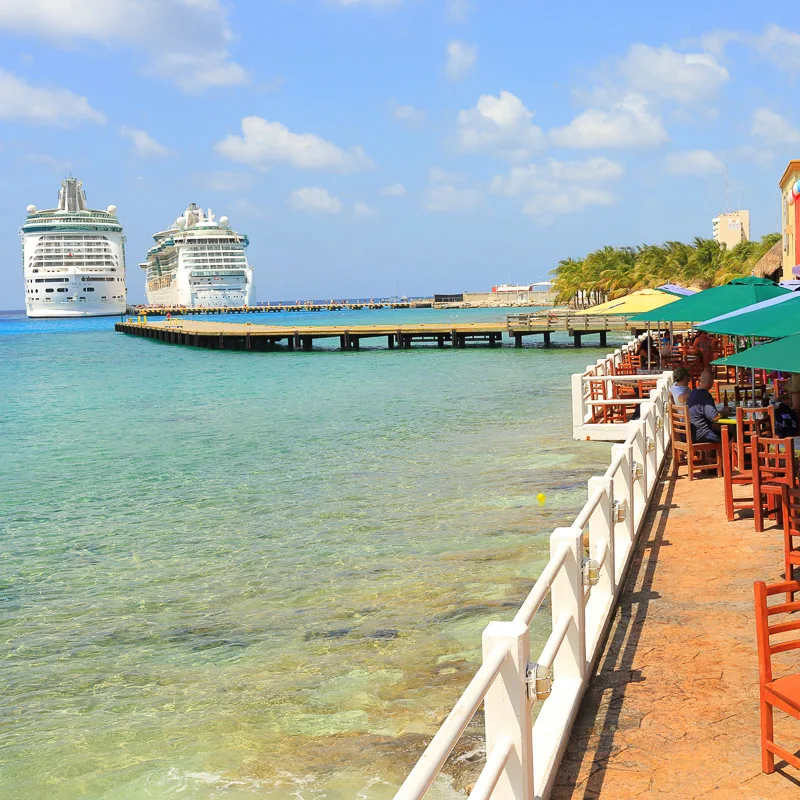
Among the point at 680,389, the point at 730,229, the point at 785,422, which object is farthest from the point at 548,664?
the point at 730,229

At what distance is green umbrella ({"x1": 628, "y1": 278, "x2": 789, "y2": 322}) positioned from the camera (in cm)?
1263

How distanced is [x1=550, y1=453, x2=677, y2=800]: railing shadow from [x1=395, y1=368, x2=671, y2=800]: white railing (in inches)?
2.6

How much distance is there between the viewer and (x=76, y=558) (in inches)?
404

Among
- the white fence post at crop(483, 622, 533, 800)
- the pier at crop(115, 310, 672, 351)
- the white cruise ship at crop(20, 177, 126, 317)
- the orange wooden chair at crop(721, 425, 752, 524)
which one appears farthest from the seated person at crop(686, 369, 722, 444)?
the white cruise ship at crop(20, 177, 126, 317)

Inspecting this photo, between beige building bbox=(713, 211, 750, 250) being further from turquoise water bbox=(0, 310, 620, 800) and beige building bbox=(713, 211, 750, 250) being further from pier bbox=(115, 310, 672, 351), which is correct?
turquoise water bbox=(0, 310, 620, 800)

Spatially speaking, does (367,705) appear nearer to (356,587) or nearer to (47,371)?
(356,587)

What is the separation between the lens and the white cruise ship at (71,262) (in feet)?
423

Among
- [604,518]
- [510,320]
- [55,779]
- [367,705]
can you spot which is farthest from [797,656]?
[510,320]

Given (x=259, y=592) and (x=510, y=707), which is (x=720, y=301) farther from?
(x=510, y=707)

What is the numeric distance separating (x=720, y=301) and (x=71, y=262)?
426ft

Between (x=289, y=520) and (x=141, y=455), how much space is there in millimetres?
7513

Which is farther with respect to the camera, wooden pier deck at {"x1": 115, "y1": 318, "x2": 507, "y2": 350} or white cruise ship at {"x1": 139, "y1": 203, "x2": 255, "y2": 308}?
white cruise ship at {"x1": 139, "y1": 203, "x2": 255, "y2": 308}

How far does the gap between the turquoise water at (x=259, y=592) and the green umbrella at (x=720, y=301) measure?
2505 mm

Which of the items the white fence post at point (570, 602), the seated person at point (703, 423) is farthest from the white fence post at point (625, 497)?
the seated person at point (703, 423)
